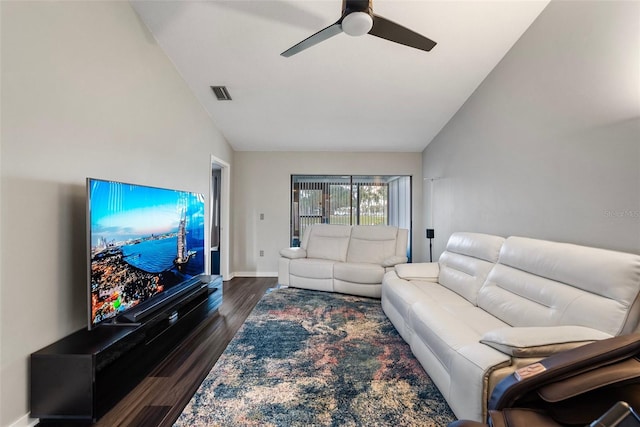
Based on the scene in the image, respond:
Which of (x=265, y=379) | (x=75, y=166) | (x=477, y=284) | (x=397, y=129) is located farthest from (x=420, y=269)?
(x=75, y=166)

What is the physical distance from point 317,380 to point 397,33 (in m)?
2.36

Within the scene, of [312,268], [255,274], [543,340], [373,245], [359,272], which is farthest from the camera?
[255,274]

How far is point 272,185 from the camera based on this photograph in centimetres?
513

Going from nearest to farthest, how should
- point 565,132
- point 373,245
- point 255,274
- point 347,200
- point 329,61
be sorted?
point 565,132 < point 329,61 < point 373,245 < point 255,274 < point 347,200

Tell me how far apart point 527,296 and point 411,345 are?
890 millimetres

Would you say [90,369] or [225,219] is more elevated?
[225,219]

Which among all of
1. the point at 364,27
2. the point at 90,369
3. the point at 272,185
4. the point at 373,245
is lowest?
the point at 90,369

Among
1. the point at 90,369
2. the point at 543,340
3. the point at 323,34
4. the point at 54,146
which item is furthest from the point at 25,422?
the point at 323,34

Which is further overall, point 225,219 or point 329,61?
point 225,219

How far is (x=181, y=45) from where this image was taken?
2.58 m

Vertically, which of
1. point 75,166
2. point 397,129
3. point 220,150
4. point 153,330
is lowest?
point 153,330

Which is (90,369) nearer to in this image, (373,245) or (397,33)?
(397,33)

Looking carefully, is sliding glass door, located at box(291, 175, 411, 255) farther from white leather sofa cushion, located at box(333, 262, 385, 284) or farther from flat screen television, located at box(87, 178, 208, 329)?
flat screen television, located at box(87, 178, 208, 329)

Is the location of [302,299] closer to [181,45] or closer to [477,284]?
[477,284]
